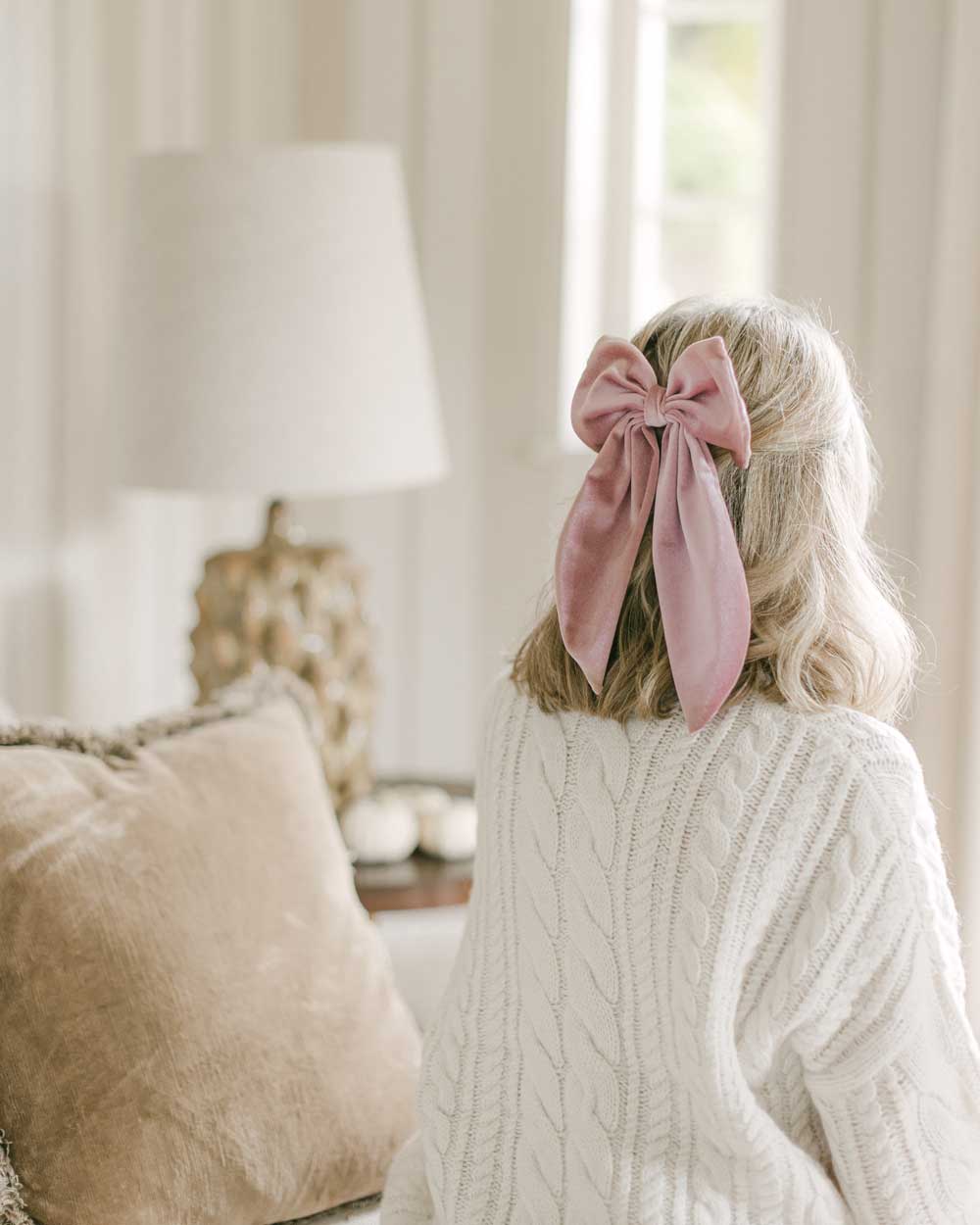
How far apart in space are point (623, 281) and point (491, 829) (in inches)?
63.5

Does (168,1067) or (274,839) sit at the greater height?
(274,839)

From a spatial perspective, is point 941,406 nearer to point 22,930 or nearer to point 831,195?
point 831,195

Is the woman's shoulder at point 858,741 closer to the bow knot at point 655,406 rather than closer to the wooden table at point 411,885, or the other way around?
the bow knot at point 655,406

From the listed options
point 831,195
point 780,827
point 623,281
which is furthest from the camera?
point 623,281

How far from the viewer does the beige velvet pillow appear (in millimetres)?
1249

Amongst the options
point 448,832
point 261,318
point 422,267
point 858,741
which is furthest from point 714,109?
point 858,741

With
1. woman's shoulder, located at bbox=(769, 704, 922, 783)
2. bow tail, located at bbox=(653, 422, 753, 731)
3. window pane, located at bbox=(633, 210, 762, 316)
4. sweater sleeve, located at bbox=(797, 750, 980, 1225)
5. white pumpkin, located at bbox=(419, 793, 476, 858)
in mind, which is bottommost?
white pumpkin, located at bbox=(419, 793, 476, 858)

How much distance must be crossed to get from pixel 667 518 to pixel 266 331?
1.10 meters

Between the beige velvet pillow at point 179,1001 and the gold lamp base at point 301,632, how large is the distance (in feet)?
2.16

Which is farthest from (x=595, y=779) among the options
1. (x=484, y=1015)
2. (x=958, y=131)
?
(x=958, y=131)

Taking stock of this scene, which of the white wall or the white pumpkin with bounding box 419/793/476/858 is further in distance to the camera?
the white wall

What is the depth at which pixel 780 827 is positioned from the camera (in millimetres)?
1027

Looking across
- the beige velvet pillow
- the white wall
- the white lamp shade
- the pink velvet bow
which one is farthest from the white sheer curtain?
the pink velvet bow

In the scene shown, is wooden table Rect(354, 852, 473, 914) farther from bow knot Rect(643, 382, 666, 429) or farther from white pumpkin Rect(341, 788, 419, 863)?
bow knot Rect(643, 382, 666, 429)
